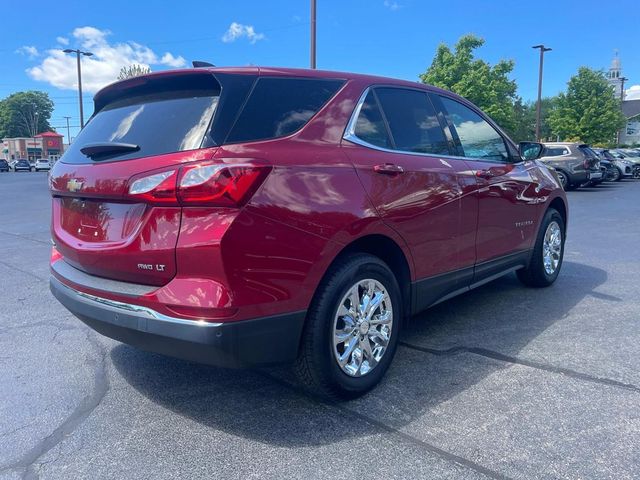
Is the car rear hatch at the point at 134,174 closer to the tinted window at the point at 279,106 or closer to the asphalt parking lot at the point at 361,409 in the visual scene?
the tinted window at the point at 279,106

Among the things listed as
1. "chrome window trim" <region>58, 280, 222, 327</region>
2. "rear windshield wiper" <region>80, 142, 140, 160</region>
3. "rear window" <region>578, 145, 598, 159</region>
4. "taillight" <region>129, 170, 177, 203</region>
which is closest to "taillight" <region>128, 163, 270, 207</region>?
"taillight" <region>129, 170, 177, 203</region>

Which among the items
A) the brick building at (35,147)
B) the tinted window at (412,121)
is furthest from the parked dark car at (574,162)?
the brick building at (35,147)

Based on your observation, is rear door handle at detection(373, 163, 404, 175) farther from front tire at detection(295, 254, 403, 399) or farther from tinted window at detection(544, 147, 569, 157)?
tinted window at detection(544, 147, 569, 157)

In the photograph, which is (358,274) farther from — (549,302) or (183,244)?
(549,302)

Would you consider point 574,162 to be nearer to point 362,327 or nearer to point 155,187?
point 362,327

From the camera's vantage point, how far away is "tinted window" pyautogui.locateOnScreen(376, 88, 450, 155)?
3.48 metres

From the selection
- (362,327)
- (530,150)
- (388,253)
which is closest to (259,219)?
(362,327)

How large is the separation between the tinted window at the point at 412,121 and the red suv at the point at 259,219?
2 cm

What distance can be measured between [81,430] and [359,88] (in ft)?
8.23

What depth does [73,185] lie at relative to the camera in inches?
119

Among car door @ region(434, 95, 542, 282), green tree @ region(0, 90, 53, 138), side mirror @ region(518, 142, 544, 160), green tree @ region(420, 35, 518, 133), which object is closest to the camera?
car door @ region(434, 95, 542, 282)

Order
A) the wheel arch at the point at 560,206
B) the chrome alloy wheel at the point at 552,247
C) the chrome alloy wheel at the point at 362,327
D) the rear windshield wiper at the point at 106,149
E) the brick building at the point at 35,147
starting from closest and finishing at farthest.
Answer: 1. the rear windshield wiper at the point at 106,149
2. the chrome alloy wheel at the point at 362,327
3. the chrome alloy wheel at the point at 552,247
4. the wheel arch at the point at 560,206
5. the brick building at the point at 35,147

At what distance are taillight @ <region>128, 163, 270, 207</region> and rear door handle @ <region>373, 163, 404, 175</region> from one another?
85cm

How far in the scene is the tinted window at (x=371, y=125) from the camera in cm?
318
